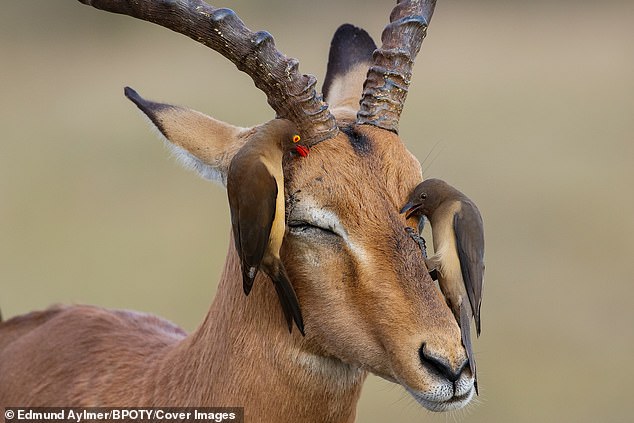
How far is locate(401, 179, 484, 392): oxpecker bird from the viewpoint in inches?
203

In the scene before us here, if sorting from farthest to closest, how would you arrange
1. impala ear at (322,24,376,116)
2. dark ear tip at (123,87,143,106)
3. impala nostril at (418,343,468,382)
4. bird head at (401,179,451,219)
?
impala ear at (322,24,376,116), dark ear tip at (123,87,143,106), bird head at (401,179,451,219), impala nostril at (418,343,468,382)

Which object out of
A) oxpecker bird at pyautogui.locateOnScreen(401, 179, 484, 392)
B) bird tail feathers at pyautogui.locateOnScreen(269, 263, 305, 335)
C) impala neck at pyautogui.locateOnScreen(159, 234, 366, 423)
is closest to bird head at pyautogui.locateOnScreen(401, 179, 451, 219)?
oxpecker bird at pyautogui.locateOnScreen(401, 179, 484, 392)

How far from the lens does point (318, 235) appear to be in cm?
509

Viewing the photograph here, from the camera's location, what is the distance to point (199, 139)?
546 cm

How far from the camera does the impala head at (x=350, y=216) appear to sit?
4836mm

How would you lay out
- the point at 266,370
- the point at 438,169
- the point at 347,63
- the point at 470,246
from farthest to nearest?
the point at 438,169 → the point at 347,63 → the point at 266,370 → the point at 470,246

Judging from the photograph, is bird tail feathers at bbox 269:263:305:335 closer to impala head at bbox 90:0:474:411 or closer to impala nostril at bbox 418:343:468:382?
impala head at bbox 90:0:474:411

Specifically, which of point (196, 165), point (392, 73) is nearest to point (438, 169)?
point (392, 73)

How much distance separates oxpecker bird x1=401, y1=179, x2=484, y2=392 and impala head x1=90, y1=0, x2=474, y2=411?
0.35 ft

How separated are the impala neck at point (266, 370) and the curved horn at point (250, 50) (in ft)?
2.63

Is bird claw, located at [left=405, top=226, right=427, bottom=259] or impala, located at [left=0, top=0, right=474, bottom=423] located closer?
impala, located at [left=0, top=0, right=474, bottom=423]

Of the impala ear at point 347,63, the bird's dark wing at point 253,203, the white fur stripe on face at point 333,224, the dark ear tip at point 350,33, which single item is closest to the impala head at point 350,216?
the white fur stripe on face at point 333,224

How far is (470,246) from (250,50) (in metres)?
1.40

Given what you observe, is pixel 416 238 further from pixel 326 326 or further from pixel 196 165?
pixel 196 165
